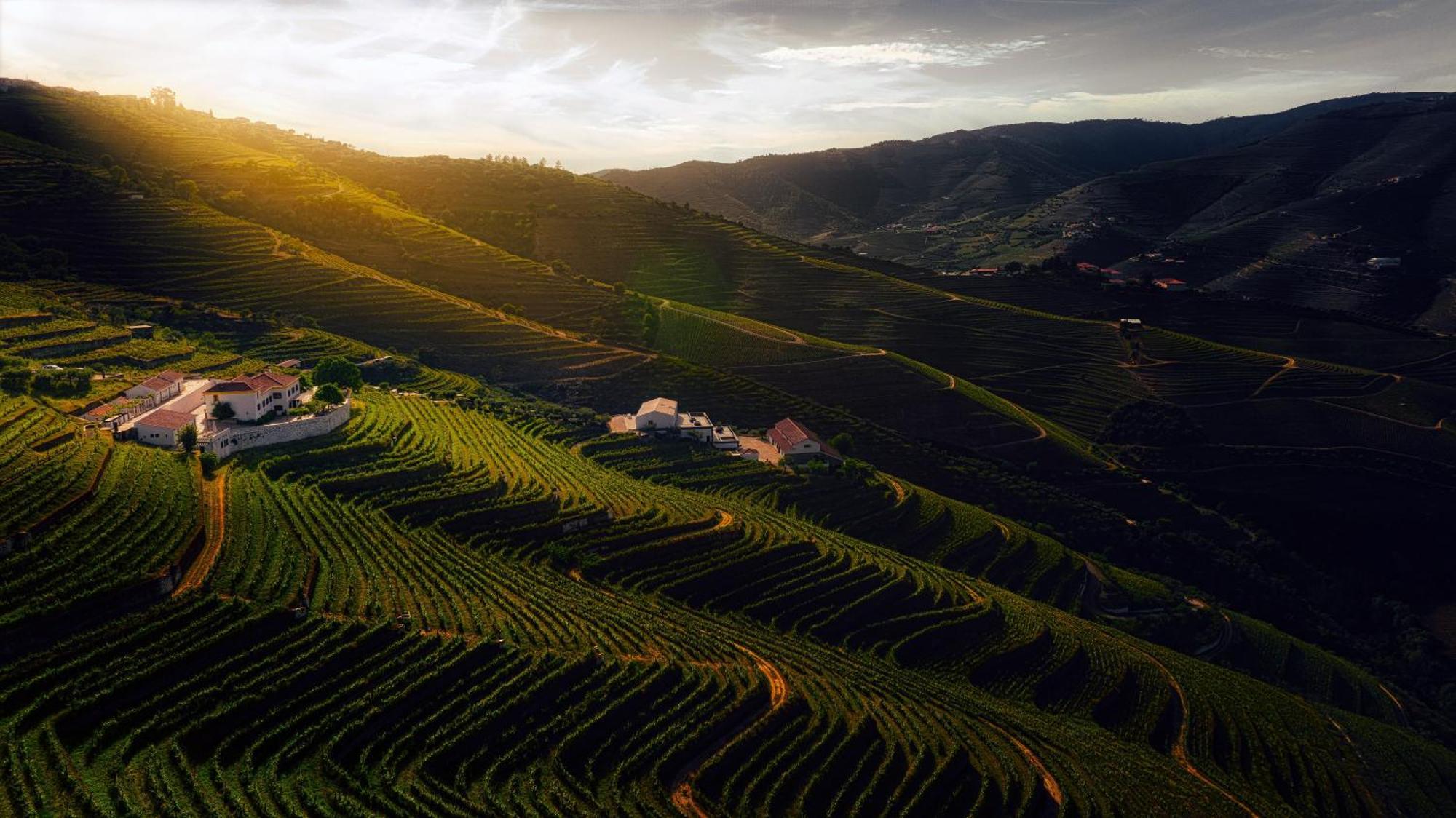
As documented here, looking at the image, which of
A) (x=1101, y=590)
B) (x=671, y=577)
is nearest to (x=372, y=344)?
(x=671, y=577)

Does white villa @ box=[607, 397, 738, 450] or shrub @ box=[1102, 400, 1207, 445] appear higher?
white villa @ box=[607, 397, 738, 450]

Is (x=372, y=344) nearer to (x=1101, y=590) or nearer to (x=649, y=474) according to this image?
(x=649, y=474)

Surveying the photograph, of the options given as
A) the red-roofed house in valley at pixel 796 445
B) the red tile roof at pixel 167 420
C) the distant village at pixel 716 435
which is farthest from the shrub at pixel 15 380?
the red-roofed house in valley at pixel 796 445

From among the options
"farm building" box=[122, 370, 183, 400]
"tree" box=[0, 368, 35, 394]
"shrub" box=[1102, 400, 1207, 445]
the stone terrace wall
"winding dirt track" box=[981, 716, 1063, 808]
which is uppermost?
"tree" box=[0, 368, 35, 394]

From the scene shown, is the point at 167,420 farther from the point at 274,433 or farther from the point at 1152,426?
the point at 1152,426

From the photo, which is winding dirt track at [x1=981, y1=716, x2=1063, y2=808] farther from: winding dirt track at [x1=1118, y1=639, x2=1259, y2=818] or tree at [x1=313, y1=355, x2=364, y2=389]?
tree at [x1=313, y1=355, x2=364, y2=389]

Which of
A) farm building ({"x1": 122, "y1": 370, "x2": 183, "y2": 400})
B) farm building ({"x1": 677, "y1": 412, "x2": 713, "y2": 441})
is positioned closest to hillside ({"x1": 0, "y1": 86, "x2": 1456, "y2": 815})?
farm building ({"x1": 122, "y1": 370, "x2": 183, "y2": 400})

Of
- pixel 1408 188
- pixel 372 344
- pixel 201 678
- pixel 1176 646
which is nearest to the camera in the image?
pixel 201 678
